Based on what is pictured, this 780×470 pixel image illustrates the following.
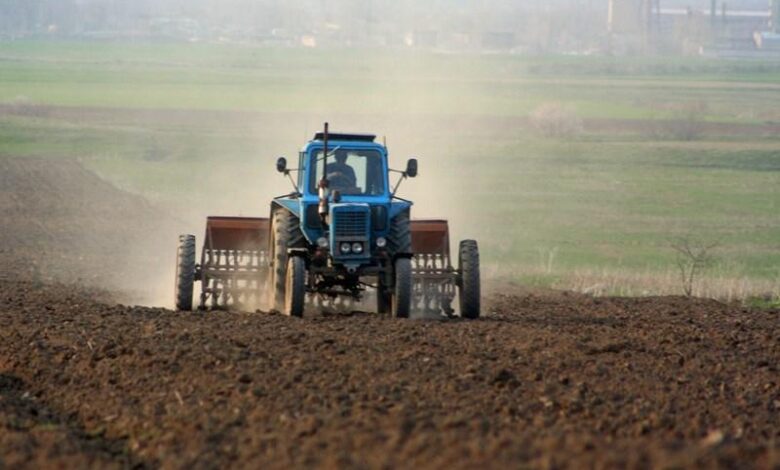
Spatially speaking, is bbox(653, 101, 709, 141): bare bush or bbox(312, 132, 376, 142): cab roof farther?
bbox(653, 101, 709, 141): bare bush

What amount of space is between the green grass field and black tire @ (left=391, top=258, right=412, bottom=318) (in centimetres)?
906

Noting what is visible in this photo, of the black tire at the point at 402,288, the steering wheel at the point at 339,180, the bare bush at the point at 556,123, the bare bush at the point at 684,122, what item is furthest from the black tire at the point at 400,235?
the bare bush at the point at 684,122

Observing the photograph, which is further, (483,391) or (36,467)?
(483,391)

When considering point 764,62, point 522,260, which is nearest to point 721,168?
point 522,260

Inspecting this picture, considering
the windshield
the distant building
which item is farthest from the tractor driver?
the distant building

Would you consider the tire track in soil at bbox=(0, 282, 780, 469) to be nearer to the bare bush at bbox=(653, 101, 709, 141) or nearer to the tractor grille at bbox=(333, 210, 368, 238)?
the tractor grille at bbox=(333, 210, 368, 238)

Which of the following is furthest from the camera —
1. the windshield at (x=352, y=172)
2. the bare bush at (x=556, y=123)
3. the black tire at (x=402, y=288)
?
the bare bush at (x=556, y=123)

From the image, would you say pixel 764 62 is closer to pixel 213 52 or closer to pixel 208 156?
pixel 213 52

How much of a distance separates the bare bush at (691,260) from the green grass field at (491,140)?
33 centimetres

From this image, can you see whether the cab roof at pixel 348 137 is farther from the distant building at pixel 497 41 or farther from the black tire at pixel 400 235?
→ the distant building at pixel 497 41

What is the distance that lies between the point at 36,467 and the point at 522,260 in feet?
81.7

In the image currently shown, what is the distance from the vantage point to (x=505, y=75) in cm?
→ 10331

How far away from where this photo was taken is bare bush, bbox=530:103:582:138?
7225 cm

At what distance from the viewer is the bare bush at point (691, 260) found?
2570cm
